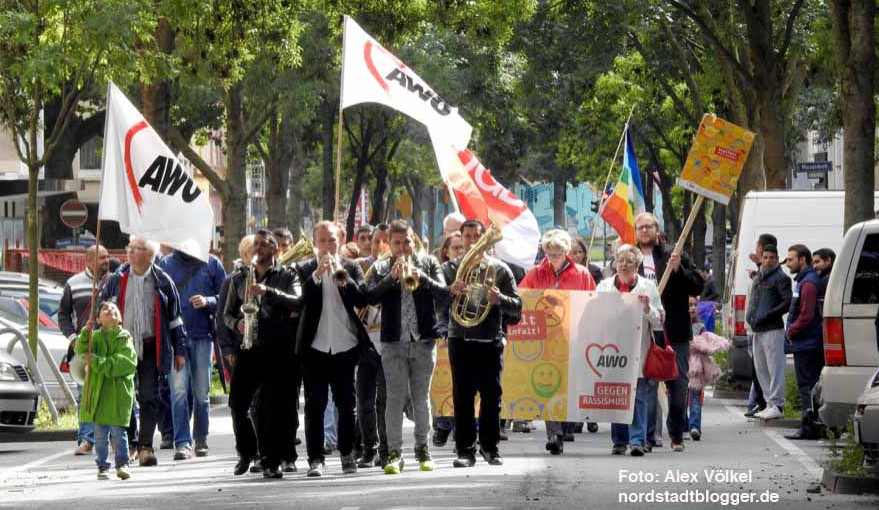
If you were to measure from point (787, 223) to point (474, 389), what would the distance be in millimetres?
8425

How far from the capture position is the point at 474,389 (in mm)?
12859

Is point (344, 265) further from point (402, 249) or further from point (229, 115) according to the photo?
point (229, 115)

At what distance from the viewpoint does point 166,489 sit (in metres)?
11.8

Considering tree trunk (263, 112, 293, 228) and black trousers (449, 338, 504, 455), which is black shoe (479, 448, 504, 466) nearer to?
black trousers (449, 338, 504, 455)

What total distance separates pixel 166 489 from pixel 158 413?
2566 millimetres

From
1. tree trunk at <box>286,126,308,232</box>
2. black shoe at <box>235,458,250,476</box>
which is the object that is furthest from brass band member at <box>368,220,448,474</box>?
tree trunk at <box>286,126,308,232</box>

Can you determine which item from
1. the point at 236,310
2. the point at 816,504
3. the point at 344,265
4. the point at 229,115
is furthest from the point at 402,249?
the point at 229,115

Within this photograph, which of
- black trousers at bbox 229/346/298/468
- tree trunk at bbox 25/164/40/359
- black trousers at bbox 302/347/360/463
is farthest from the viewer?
tree trunk at bbox 25/164/40/359

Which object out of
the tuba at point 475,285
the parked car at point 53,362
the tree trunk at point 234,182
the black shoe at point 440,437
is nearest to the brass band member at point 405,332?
the tuba at point 475,285

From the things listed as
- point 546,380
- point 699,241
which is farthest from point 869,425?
point 699,241

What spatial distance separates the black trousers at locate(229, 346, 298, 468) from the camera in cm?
1245

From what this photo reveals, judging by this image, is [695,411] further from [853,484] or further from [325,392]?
[853,484]

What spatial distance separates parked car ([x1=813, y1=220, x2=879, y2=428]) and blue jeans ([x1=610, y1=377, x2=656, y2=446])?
4.64ft

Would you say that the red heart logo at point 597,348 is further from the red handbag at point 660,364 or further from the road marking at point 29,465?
the road marking at point 29,465
